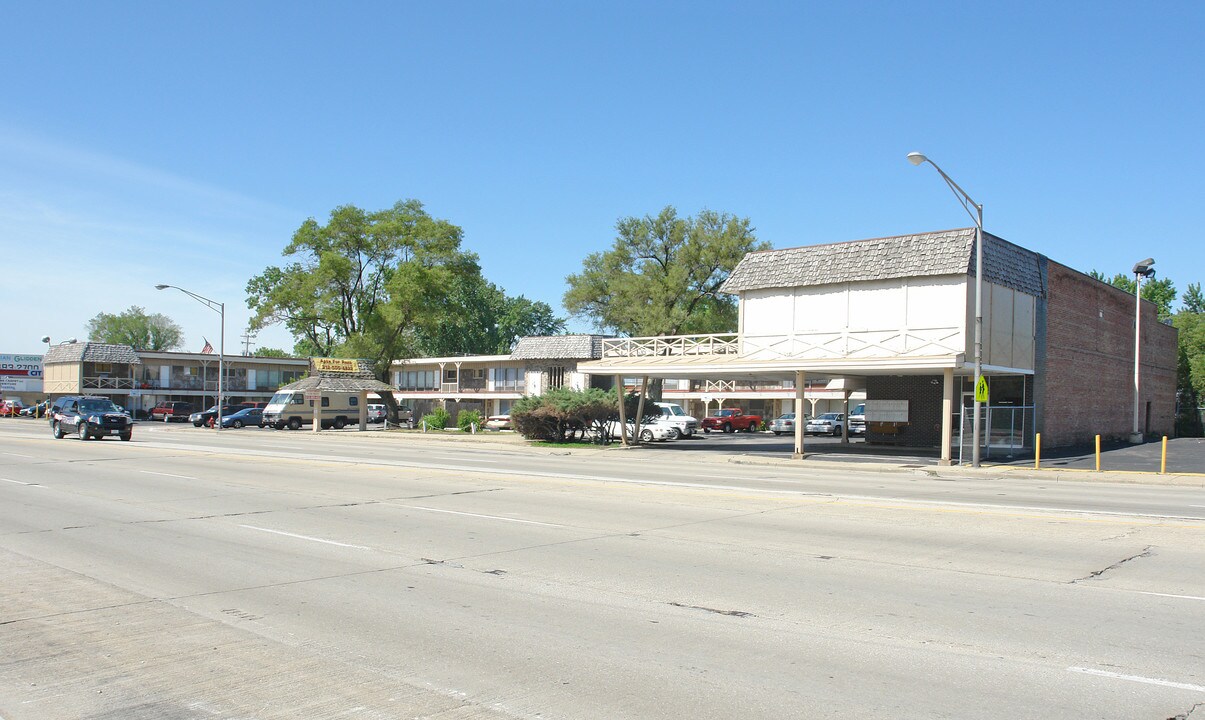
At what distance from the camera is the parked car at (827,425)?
49.3 m

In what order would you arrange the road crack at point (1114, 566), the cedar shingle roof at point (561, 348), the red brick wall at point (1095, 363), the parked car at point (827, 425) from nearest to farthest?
the road crack at point (1114, 566), the red brick wall at point (1095, 363), the parked car at point (827, 425), the cedar shingle roof at point (561, 348)

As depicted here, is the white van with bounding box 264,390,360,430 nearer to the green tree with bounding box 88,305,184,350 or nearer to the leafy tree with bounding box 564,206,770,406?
the leafy tree with bounding box 564,206,770,406

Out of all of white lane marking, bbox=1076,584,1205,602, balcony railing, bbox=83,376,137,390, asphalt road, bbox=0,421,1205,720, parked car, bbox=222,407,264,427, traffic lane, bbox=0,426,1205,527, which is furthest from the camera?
balcony railing, bbox=83,376,137,390

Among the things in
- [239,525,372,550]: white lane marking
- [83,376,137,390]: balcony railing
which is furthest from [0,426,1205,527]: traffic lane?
[83,376,137,390]: balcony railing

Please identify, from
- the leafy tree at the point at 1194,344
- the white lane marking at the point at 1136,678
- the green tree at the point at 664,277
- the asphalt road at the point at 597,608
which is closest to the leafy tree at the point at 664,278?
the green tree at the point at 664,277

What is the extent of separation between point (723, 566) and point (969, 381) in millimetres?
26192

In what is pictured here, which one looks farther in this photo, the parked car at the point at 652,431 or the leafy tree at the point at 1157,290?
the leafy tree at the point at 1157,290

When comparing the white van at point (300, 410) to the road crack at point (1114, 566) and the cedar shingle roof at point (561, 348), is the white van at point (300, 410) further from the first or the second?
the road crack at point (1114, 566)

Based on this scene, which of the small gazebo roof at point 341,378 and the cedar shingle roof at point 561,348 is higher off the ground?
the cedar shingle roof at point 561,348

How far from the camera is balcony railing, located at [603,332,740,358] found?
3581 centimetres

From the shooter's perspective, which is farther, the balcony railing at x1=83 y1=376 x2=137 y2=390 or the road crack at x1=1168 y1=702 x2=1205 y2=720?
the balcony railing at x1=83 y1=376 x2=137 y2=390

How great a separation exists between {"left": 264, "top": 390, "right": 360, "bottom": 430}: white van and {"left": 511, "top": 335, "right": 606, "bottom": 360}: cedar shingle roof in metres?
12.5

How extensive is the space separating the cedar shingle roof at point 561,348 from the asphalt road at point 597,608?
1689 inches

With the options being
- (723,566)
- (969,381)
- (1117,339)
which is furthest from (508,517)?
(1117,339)
